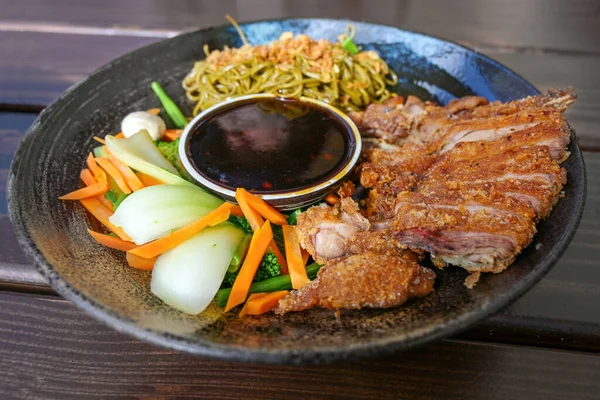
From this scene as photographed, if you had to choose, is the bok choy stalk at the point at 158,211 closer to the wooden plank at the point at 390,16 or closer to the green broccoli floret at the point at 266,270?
the green broccoli floret at the point at 266,270

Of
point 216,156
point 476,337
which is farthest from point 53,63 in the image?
point 476,337

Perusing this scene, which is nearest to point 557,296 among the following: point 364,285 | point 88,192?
point 364,285

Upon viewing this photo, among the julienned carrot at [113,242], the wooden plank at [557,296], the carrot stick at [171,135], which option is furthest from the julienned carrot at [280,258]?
the carrot stick at [171,135]

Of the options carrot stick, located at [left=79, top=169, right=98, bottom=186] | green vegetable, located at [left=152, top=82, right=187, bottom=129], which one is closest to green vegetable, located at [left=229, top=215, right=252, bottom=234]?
carrot stick, located at [left=79, top=169, right=98, bottom=186]

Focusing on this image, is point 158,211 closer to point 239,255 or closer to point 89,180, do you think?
point 239,255

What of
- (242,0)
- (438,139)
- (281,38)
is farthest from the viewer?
(242,0)

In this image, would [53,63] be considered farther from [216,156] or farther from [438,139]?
[438,139]
